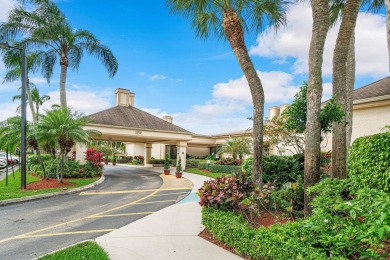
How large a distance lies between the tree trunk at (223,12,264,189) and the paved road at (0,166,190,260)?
4085 mm

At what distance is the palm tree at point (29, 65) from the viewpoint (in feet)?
57.4

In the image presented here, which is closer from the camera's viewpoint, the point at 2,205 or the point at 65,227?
the point at 65,227

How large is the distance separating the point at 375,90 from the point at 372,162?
11.4m

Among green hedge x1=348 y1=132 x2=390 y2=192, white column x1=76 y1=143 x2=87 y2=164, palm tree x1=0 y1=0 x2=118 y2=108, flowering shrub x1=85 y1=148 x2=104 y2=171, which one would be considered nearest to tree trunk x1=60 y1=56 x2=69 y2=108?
palm tree x1=0 y1=0 x2=118 y2=108

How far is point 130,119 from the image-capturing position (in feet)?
80.4

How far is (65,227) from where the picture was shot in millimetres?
6996

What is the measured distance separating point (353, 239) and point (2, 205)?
11.2m

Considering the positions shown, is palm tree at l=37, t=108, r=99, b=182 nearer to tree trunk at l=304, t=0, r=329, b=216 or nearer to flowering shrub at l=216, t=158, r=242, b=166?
tree trunk at l=304, t=0, r=329, b=216

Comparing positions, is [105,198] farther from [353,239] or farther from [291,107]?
[353,239]

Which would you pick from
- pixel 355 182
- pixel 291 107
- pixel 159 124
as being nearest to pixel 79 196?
pixel 291 107

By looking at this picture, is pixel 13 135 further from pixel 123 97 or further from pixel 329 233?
pixel 329 233

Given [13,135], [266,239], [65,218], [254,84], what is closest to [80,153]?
[13,135]

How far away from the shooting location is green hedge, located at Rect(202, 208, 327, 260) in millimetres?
3681

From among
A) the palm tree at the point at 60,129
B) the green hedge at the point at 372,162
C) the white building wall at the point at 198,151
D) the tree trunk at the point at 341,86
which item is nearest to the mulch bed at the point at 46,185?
the palm tree at the point at 60,129
